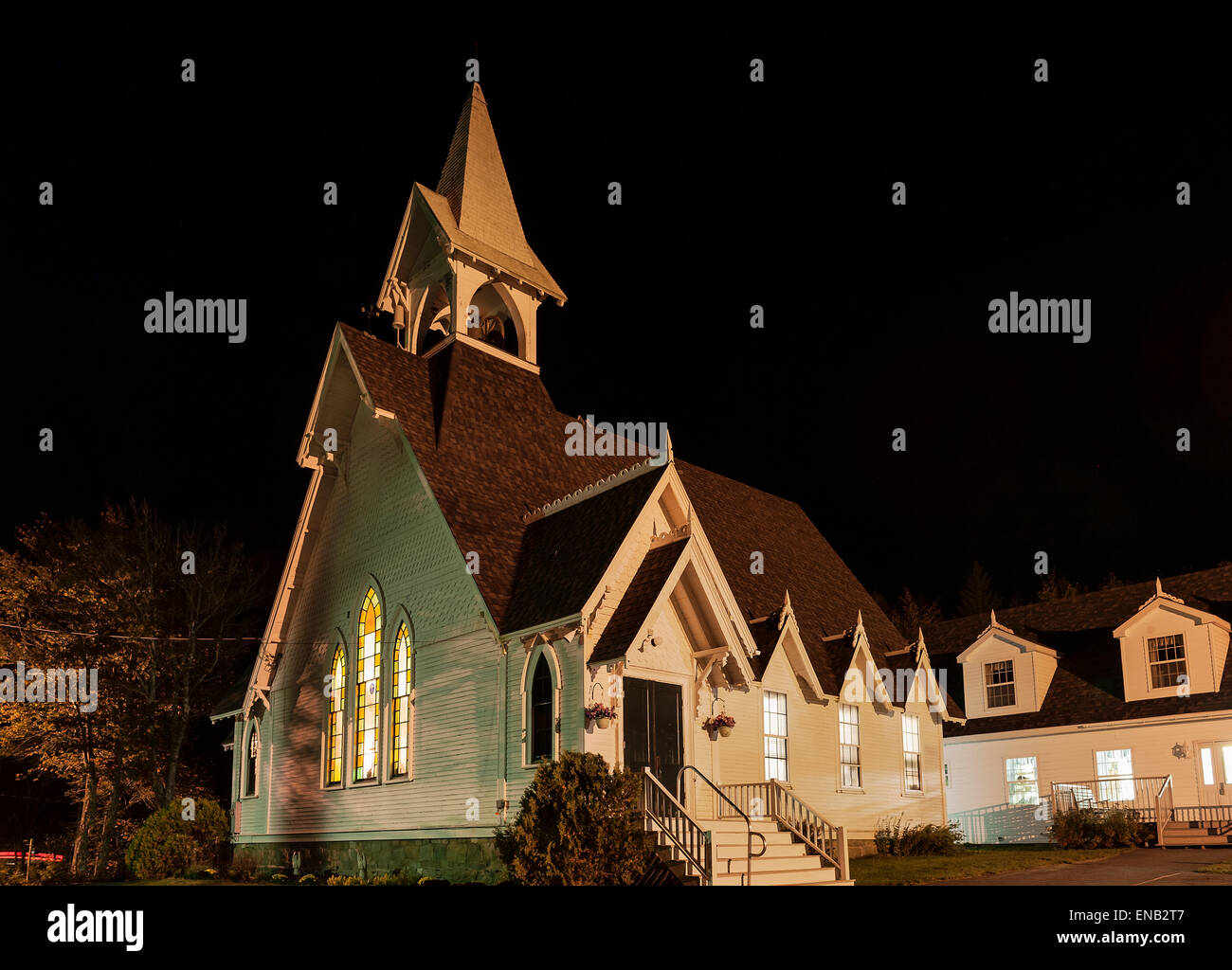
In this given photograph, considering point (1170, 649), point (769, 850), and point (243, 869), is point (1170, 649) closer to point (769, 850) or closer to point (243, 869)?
point (769, 850)

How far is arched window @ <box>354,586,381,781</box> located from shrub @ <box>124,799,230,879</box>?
6710 millimetres

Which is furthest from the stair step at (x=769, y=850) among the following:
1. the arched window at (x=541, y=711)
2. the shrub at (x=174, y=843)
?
the shrub at (x=174, y=843)

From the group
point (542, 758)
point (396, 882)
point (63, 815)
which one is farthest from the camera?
point (63, 815)

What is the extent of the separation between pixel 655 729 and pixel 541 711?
2.00 meters

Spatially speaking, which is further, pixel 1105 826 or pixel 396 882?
pixel 1105 826

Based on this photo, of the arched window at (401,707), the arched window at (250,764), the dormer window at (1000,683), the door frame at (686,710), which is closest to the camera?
the door frame at (686,710)

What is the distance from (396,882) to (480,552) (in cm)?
585

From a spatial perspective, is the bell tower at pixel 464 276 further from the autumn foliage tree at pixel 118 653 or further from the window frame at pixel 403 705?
the autumn foliage tree at pixel 118 653

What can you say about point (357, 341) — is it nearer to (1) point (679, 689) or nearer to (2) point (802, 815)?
(1) point (679, 689)

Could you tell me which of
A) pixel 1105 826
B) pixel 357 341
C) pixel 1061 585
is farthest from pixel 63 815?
pixel 1061 585

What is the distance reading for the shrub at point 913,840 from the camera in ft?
82.8

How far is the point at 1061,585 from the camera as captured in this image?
65.8 m

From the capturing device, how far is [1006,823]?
1230 inches

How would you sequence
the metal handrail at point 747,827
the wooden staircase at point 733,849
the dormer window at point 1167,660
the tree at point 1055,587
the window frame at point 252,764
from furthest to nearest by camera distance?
1. the tree at point 1055,587
2. the dormer window at point 1167,660
3. the window frame at point 252,764
4. the metal handrail at point 747,827
5. the wooden staircase at point 733,849
